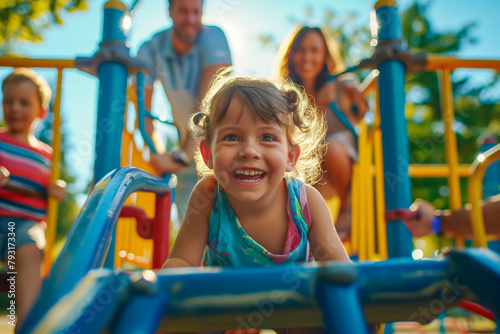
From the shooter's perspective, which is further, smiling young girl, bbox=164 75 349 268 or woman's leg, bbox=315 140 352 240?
woman's leg, bbox=315 140 352 240

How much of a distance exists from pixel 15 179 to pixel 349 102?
6.07 feet

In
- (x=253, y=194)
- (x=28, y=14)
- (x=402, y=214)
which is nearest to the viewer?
(x=253, y=194)

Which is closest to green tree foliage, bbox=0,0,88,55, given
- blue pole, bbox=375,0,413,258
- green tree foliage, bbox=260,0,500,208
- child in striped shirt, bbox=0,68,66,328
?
child in striped shirt, bbox=0,68,66,328

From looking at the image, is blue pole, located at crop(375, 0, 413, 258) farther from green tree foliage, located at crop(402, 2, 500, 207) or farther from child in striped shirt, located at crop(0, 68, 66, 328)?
green tree foliage, located at crop(402, 2, 500, 207)

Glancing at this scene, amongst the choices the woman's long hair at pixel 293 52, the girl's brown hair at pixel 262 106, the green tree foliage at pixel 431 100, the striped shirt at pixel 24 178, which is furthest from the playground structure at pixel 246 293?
the green tree foliage at pixel 431 100

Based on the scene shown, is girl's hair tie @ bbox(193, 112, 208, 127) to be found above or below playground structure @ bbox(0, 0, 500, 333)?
above

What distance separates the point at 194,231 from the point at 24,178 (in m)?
1.32

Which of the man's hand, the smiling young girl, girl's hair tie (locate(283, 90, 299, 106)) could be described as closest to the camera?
the smiling young girl

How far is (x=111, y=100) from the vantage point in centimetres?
162

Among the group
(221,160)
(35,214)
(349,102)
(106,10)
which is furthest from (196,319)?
(349,102)

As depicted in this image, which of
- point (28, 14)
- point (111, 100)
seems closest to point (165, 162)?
point (111, 100)

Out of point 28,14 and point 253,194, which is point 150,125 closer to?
point 253,194

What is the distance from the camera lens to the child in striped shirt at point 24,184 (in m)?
1.82

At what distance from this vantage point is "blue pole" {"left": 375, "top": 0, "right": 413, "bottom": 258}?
1.50m
